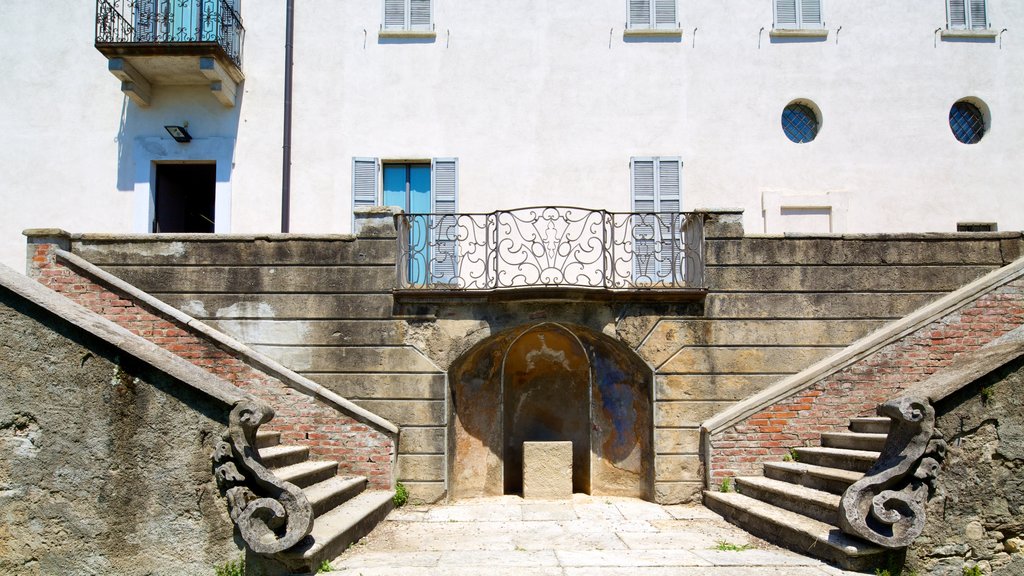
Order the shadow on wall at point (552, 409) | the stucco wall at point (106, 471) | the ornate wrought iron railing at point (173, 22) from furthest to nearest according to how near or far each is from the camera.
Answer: the ornate wrought iron railing at point (173, 22)
the shadow on wall at point (552, 409)
the stucco wall at point (106, 471)

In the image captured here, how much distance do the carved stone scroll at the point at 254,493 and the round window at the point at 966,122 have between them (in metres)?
11.5

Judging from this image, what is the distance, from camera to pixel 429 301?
9.70 metres

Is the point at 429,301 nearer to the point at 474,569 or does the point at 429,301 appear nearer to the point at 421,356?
the point at 421,356

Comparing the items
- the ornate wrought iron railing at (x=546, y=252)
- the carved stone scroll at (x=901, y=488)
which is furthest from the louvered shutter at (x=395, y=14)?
the carved stone scroll at (x=901, y=488)

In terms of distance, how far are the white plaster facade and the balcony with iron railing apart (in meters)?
0.26

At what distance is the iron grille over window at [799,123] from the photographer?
1247 centimetres

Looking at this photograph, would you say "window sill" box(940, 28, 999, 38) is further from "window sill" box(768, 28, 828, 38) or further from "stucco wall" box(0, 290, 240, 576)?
"stucco wall" box(0, 290, 240, 576)

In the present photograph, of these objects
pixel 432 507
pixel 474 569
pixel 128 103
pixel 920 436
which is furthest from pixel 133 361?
pixel 128 103

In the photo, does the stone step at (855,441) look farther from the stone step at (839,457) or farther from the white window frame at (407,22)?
the white window frame at (407,22)

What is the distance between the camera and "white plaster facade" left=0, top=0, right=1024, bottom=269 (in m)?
12.3

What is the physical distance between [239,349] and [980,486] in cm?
780

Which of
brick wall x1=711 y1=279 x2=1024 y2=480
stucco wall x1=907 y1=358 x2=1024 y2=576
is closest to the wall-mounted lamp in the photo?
brick wall x1=711 y1=279 x2=1024 y2=480

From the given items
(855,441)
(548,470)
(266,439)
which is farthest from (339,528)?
(855,441)

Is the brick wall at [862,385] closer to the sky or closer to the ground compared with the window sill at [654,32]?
closer to the ground
